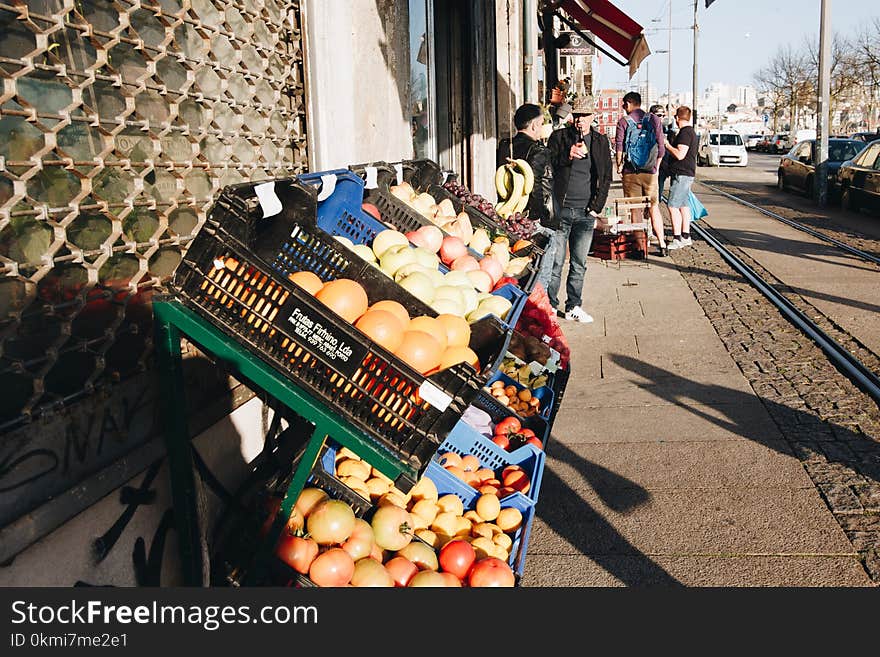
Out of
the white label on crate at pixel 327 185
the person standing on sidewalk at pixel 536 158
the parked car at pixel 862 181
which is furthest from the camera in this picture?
the parked car at pixel 862 181

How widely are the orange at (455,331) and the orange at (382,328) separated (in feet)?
1.05

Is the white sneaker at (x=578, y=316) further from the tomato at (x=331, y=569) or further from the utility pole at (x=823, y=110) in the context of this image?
the utility pole at (x=823, y=110)

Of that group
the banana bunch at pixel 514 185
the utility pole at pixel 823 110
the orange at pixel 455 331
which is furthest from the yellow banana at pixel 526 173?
the utility pole at pixel 823 110

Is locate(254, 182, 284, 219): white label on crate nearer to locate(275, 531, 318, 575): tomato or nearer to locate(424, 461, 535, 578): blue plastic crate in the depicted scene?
locate(275, 531, 318, 575): tomato

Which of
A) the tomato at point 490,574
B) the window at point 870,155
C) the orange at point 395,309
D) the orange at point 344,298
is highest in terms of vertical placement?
the window at point 870,155

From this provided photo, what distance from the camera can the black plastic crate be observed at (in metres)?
2.64

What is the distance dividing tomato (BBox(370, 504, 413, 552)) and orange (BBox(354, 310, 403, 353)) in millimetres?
790

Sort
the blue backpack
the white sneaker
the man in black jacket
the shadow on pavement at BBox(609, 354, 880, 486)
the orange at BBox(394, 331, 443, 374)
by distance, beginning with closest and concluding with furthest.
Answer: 1. the orange at BBox(394, 331, 443, 374)
2. the shadow on pavement at BBox(609, 354, 880, 486)
3. the man in black jacket
4. the white sneaker
5. the blue backpack

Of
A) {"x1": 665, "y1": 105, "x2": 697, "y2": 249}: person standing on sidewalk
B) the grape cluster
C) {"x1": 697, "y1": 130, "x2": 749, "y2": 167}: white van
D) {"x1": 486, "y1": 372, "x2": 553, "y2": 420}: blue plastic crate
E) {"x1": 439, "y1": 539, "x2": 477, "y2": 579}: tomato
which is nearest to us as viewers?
{"x1": 439, "y1": 539, "x2": 477, "y2": 579}: tomato

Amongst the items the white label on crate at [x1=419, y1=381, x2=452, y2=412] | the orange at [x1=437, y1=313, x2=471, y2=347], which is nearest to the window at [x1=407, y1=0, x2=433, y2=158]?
the orange at [x1=437, y1=313, x2=471, y2=347]

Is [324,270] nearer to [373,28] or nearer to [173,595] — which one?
[173,595]

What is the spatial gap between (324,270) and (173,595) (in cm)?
133

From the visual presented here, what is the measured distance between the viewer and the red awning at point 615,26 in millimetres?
17062

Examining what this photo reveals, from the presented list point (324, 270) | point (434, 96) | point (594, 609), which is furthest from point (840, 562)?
point (434, 96)
